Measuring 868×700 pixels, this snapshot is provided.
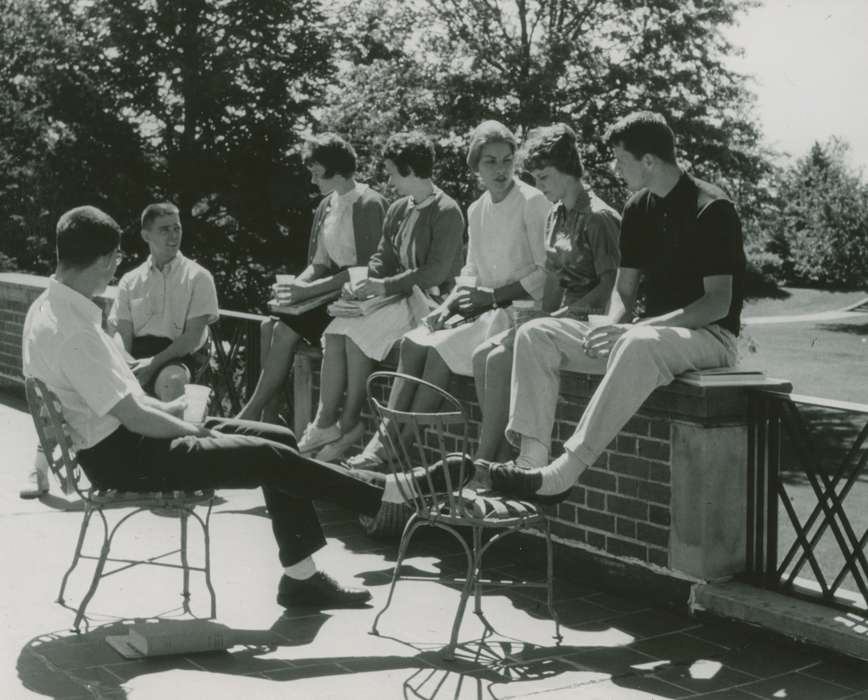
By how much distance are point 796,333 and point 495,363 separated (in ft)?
135

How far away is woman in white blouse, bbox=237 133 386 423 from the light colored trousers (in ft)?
7.00

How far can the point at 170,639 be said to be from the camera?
14.1 feet

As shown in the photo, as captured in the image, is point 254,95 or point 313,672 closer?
point 313,672

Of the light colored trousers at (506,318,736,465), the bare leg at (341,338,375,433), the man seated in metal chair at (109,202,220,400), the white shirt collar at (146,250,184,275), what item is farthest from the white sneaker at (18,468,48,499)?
the light colored trousers at (506,318,736,465)

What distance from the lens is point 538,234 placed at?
607cm

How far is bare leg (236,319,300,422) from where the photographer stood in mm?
7355

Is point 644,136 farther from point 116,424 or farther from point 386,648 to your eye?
point 116,424

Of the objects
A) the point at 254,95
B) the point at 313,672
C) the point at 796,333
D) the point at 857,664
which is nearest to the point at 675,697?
the point at 857,664

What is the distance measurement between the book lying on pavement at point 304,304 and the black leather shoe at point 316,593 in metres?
2.51

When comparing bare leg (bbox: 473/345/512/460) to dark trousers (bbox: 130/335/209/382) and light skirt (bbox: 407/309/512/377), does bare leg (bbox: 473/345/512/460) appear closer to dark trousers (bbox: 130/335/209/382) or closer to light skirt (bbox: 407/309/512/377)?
light skirt (bbox: 407/309/512/377)

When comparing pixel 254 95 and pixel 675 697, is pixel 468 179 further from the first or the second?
pixel 675 697

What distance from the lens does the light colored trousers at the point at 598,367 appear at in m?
4.60

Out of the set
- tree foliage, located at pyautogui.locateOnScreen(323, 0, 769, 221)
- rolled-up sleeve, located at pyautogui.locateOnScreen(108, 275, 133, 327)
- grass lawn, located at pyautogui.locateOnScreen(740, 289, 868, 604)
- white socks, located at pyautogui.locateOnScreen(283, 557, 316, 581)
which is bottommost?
grass lawn, located at pyautogui.locateOnScreen(740, 289, 868, 604)

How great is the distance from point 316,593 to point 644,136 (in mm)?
2265
